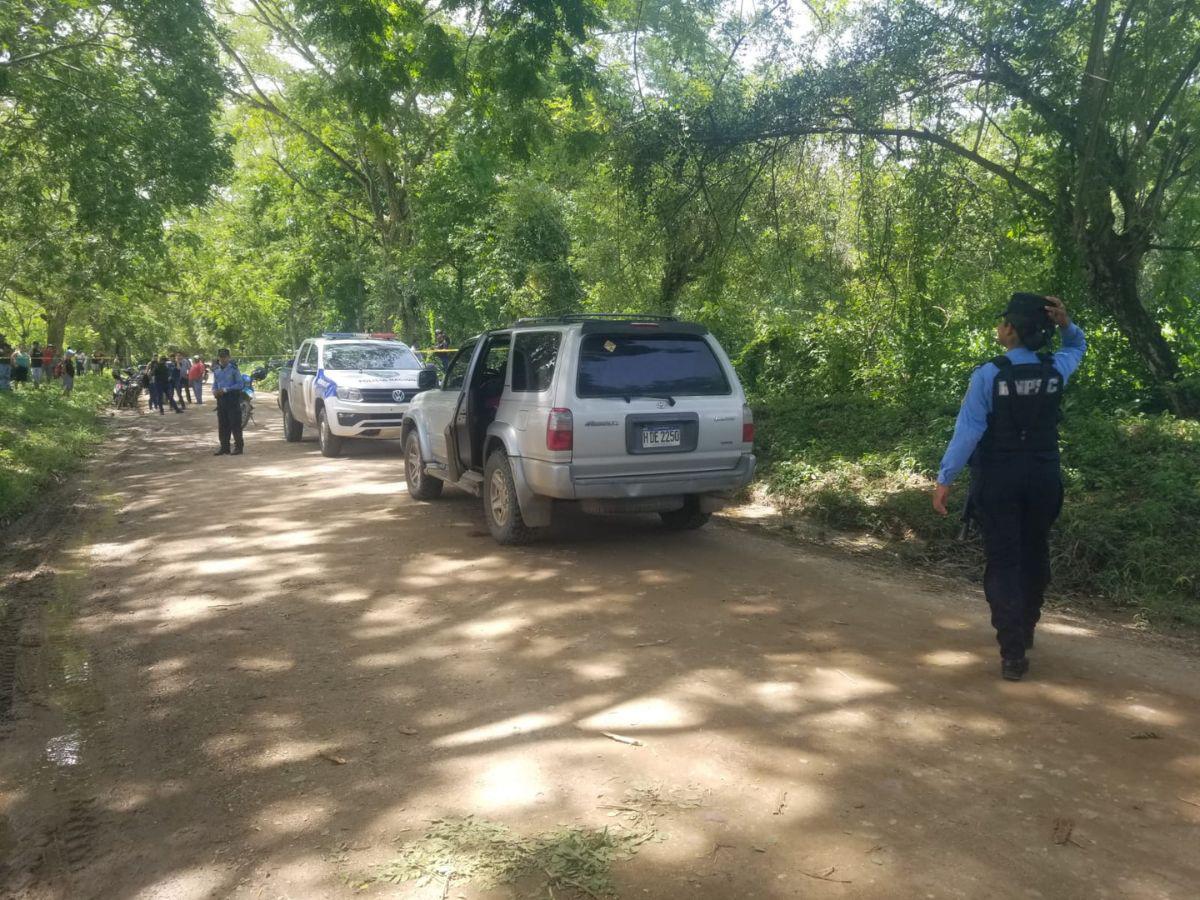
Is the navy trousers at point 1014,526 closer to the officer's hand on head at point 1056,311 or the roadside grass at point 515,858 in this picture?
the officer's hand on head at point 1056,311

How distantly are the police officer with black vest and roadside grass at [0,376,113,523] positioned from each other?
30.7 feet

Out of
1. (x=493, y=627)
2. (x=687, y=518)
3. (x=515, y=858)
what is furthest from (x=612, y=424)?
(x=515, y=858)

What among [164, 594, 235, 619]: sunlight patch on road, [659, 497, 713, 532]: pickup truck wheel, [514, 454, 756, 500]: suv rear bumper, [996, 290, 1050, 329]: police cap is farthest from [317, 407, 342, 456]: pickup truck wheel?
[996, 290, 1050, 329]: police cap

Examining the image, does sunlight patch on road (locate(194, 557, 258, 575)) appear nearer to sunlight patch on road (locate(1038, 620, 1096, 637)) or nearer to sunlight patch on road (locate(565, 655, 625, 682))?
sunlight patch on road (locate(565, 655, 625, 682))

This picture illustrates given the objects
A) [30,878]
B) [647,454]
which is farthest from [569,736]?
[647,454]

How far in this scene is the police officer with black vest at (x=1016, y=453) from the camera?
15.1ft

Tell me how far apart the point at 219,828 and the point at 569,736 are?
147 centimetres

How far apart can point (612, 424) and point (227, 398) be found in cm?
970

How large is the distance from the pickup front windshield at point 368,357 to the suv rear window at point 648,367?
27.3 ft

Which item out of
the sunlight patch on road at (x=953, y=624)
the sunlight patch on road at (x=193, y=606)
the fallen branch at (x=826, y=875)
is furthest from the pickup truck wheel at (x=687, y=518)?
the fallen branch at (x=826, y=875)

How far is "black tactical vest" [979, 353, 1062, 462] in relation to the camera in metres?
4.59

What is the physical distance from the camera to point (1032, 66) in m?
9.01

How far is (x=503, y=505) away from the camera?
308 inches

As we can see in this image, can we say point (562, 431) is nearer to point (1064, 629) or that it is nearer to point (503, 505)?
point (503, 505)
